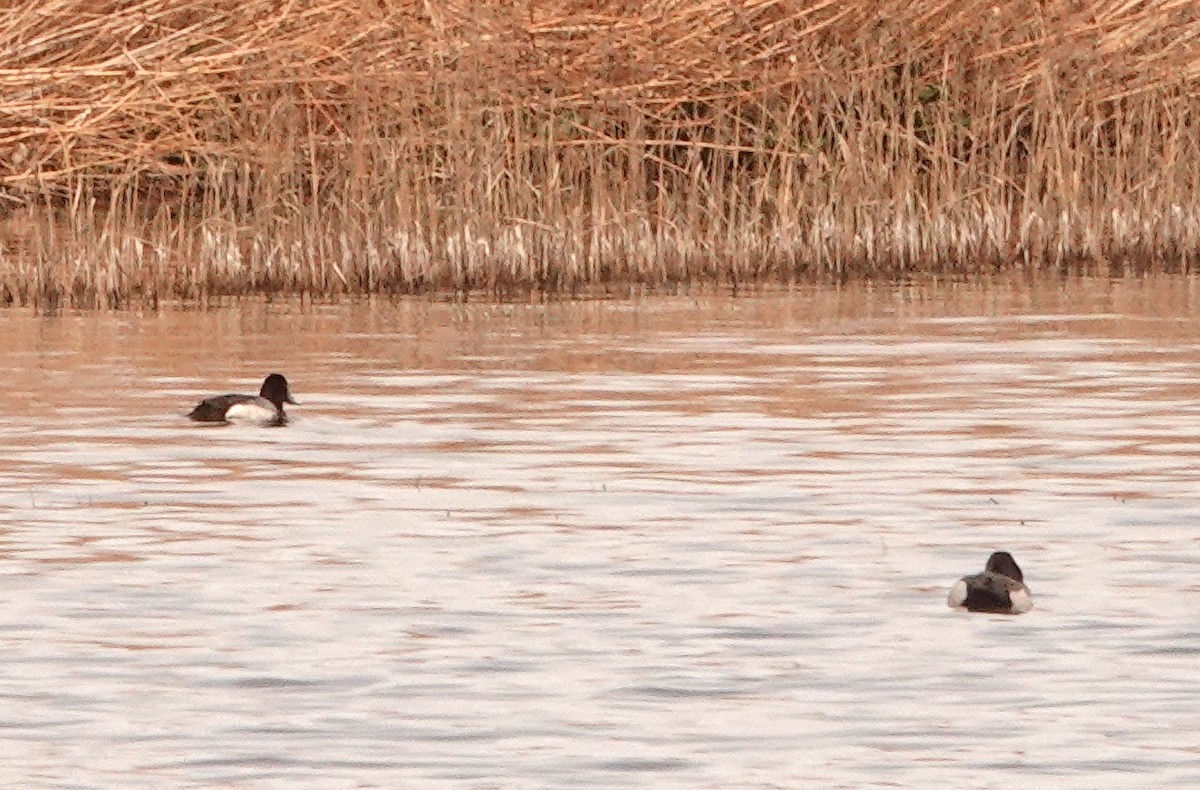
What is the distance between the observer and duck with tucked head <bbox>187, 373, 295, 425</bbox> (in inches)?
484

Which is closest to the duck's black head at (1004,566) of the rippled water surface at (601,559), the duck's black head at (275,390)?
the rippled water surface at (601,559)


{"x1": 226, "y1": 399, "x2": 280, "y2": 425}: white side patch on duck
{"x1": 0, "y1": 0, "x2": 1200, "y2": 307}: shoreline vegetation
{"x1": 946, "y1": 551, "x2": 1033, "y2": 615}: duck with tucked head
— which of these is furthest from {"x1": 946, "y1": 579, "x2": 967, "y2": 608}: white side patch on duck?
{"x1": 0, "y1": 0, "x2": 1200, "y2": 307}: shoreline vegetation

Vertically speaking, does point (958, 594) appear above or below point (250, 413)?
below

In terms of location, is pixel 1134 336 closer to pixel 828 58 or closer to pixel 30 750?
pixel 828 58

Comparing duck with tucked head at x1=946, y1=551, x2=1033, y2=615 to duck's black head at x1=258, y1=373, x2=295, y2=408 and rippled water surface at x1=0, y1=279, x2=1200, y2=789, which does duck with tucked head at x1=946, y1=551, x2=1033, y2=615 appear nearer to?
rippled water surface at x1=0, y1=279, x2=1200, y2=789

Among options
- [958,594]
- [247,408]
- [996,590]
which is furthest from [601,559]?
[247,408]

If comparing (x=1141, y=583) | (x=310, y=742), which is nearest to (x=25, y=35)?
(x=1141, y=583)

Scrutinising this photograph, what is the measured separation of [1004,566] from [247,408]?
4.67 m

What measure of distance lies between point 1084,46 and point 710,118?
2.38m

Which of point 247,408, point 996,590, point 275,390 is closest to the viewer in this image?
point 996,590

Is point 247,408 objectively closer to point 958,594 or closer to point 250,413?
point 250,413

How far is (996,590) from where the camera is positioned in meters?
8.05

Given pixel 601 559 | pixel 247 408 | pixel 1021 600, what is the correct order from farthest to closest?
pixel 247 408, pixel 601 559, pixel 1021 600

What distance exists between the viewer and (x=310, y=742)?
677 centimetres
